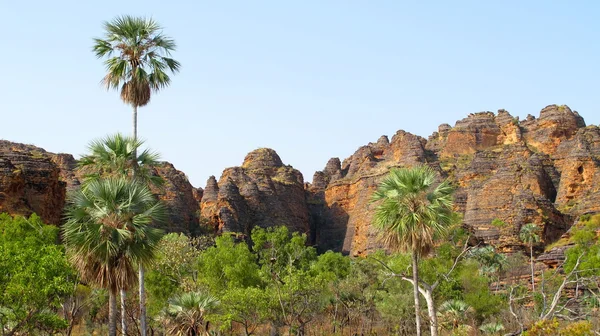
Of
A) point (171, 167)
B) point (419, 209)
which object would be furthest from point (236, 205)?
point (419, 209)

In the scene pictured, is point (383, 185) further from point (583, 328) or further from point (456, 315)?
point (456, 315)

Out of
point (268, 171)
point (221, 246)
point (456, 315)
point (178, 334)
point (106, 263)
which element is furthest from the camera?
point (268, 171)

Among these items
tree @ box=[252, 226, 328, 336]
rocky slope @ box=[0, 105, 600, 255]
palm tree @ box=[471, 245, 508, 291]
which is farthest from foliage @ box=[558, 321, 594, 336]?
rocky slope @ box=[0, 105, 600, 255]

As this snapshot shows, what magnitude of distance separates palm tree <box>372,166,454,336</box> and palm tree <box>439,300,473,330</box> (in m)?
16.4

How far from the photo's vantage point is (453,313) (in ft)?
150

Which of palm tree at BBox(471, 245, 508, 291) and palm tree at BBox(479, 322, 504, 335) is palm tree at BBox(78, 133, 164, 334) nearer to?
palm tree at BBox(479, 322, 504, 335)

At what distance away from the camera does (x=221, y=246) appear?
168ft

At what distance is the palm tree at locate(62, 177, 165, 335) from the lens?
2462 cm

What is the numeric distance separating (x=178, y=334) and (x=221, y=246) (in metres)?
17.5

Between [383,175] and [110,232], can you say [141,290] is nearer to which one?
[110,232]

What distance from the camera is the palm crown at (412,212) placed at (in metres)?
28.8

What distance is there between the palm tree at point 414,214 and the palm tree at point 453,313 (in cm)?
1635

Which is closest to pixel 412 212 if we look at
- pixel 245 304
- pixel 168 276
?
pixel 245 304

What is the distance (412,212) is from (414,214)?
24cm
